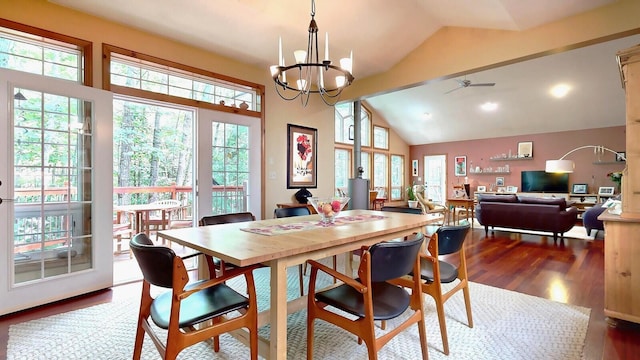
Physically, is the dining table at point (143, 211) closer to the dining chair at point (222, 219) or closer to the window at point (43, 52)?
the window at point (43, 52)

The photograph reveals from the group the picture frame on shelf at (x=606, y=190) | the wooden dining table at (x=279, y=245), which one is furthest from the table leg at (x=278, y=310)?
the picture frame on shelf at (x=606, y=190)

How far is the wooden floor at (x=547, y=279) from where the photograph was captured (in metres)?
2.10

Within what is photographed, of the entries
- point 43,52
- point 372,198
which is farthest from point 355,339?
point 372,198

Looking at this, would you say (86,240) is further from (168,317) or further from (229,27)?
(229,27)

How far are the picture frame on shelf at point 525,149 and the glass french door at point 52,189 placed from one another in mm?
9690

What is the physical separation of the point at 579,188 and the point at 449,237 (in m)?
8.26

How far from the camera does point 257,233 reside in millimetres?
1943

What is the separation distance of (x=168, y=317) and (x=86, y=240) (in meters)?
2.14

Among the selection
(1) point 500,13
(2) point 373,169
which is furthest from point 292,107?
(2) point 373,169

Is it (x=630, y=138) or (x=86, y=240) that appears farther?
(x=86, y=240)

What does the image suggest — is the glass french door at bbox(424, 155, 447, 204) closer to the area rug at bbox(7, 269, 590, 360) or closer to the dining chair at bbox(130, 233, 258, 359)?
the area rug at bbox(7, 269, 590, 360)

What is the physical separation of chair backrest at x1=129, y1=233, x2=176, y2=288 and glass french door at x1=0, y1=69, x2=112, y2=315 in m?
1.94

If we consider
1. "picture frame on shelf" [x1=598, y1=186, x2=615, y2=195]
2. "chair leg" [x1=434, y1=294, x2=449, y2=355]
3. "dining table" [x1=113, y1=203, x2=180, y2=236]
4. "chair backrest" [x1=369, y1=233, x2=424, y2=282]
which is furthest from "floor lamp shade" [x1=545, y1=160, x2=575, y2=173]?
"dining table" [x1=113, y1=203, x2=180, y2=236]

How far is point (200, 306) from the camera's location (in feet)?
5.05
